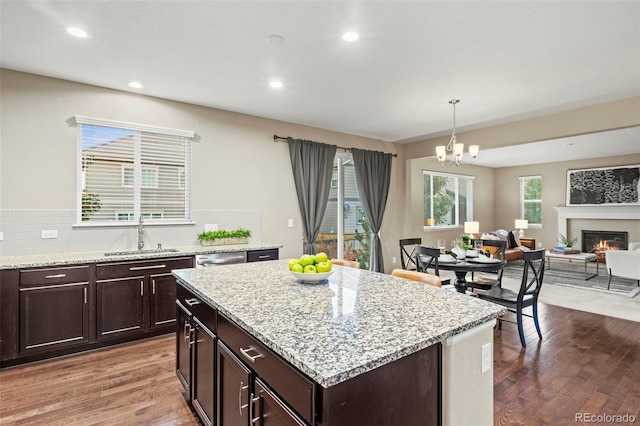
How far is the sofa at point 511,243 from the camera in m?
8.05

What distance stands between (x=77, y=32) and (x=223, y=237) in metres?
2.52

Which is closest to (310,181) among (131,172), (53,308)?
(131,172)

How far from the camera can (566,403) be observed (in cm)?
233

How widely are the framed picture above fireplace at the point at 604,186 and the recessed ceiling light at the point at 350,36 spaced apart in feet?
29.3

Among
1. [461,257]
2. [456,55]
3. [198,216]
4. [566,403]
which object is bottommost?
[566,403]

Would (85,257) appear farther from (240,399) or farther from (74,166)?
(240,399)

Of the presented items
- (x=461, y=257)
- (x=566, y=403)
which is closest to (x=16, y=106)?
(x=461, y=257)

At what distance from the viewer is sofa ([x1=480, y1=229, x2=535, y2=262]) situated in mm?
8047

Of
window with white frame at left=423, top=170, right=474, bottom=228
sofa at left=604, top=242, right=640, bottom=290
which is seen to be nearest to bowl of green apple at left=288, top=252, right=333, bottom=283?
sofa at left=604, top=242, right=640, bottom=290

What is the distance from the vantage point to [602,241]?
8.62m

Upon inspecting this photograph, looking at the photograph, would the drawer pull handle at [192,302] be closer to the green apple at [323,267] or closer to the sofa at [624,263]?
the green apple at [323,267]

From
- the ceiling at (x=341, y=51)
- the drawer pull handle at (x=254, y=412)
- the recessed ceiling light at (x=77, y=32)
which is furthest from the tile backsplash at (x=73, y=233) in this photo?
the drawer pull handle at (x=254, y=412)

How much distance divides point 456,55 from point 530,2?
77 centimetres

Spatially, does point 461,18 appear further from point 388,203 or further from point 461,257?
point 388,203
